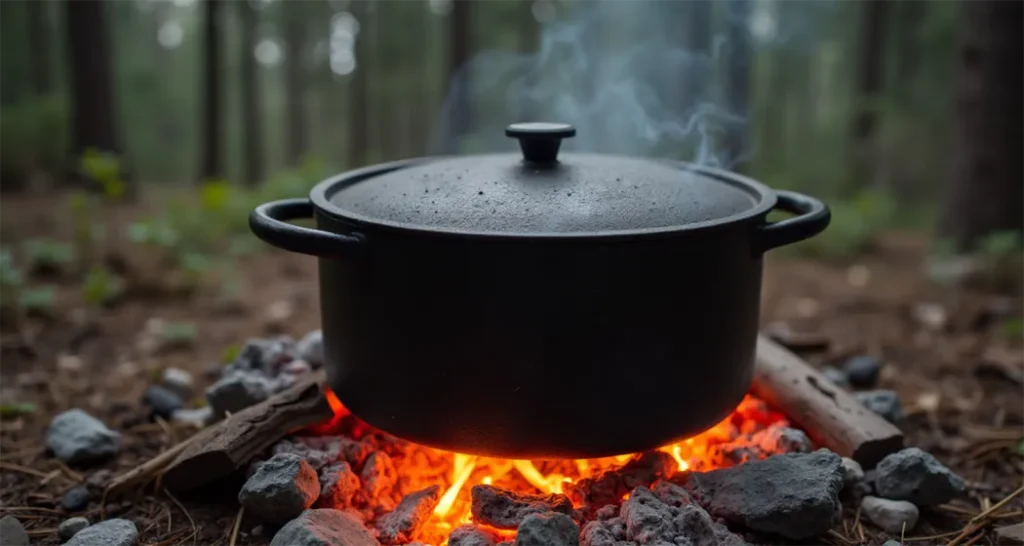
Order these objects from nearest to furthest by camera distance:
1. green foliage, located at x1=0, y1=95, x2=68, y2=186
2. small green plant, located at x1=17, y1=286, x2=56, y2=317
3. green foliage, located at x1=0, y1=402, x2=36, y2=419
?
green foliage, located at x1=0, y1=402, x2=36, y2=419, small green plant, located at x1=17, y1=286, x2=56, y2=317, green foliage, located at x1=0, y1=95, x2=68, y2=186

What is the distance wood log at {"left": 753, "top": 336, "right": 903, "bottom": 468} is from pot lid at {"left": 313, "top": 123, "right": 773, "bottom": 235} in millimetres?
727

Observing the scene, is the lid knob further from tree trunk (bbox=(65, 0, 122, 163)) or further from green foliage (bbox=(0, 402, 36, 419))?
tree trunk (bbox=(65, 0, 122, 163))

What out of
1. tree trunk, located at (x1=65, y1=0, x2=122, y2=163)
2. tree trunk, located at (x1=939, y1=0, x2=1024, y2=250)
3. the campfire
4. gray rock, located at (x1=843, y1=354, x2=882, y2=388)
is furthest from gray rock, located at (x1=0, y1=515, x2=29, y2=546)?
tree trunk, located at (x1=65, y1=0, x2=122, y2=163)

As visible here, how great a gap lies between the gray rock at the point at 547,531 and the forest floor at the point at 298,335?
760 mm

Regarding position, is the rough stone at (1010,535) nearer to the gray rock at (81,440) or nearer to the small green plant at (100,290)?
the gray rock at (81,440)

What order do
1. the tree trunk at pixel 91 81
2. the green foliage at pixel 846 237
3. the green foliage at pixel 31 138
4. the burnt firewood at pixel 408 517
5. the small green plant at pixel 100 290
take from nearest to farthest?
1. the burnt firewood at pixel 408 517
2. the small green plant at pixel 100 290
3. the green foliage at pixel 846 237
4. the tree trunk at pixel 91 81
5. the green foliage at pixel 31 138

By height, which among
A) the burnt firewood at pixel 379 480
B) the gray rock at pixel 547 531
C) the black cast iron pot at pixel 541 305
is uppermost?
the black cast iron pot at pixel 541 305

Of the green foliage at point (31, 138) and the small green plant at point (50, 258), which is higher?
the green foliage at point (31, 138)

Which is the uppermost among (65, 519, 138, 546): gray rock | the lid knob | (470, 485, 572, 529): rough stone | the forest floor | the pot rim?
the lid knob

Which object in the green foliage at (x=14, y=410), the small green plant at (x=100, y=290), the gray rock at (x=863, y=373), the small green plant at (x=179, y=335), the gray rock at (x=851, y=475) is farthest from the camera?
the small green plant at (x=100, y=290)

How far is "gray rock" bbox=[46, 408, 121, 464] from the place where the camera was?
2570 mm

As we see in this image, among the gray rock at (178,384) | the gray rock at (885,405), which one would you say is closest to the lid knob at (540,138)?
the gray rock at (885,405)

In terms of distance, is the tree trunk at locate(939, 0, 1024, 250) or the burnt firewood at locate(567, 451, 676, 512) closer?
the burnt firewood at locate(567, 451, 676, 512)

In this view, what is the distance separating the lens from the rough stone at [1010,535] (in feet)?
6.62
